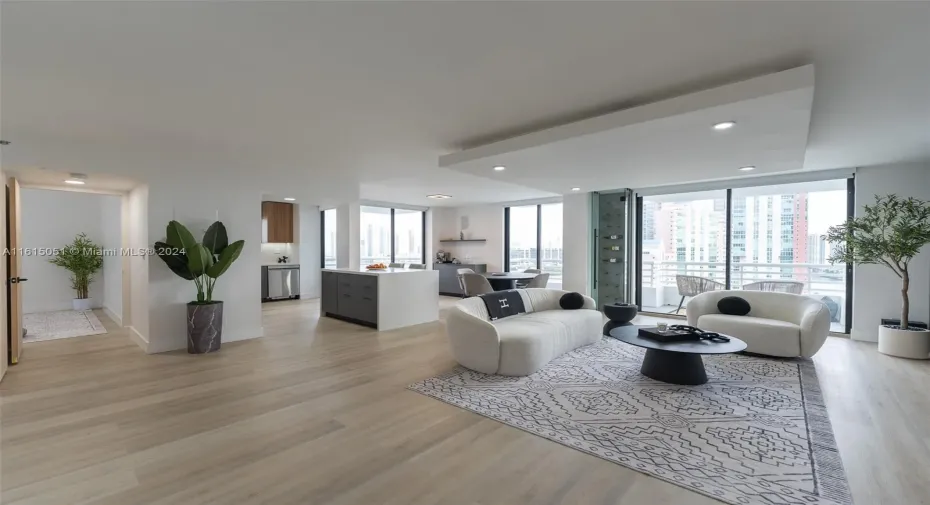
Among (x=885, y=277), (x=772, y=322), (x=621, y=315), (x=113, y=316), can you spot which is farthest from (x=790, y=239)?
(x=113, y=316)

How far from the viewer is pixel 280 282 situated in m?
9.39

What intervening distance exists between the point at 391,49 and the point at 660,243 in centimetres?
734

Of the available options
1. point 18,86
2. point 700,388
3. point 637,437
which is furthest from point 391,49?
point 700,388

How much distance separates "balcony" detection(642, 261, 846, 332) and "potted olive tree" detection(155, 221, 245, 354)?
7.27m

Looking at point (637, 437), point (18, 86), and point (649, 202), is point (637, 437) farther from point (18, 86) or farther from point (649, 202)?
point (649, 202)

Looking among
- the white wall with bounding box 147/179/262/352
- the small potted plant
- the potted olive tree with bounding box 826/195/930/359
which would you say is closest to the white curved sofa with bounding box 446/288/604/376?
the white wall with bounding box 147/179/262/352

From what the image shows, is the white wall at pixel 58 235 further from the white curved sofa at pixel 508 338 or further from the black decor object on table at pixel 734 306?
the black decor object on table at pixel 734 306

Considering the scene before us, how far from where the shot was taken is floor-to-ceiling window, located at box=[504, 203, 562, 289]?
1016cm

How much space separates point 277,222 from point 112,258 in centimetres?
300

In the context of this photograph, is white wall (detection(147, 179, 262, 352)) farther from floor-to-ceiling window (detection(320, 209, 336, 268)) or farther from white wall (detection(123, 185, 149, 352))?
floor-to-ceiling window (detection(320, 209, 336, 268))

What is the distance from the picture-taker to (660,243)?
8242 mm

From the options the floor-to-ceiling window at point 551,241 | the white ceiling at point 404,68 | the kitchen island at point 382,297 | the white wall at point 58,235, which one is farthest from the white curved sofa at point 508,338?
the white wall at point 58,235

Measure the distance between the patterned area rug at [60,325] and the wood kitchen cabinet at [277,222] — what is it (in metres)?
3.35

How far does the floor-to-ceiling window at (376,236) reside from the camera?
1136 centimetres
